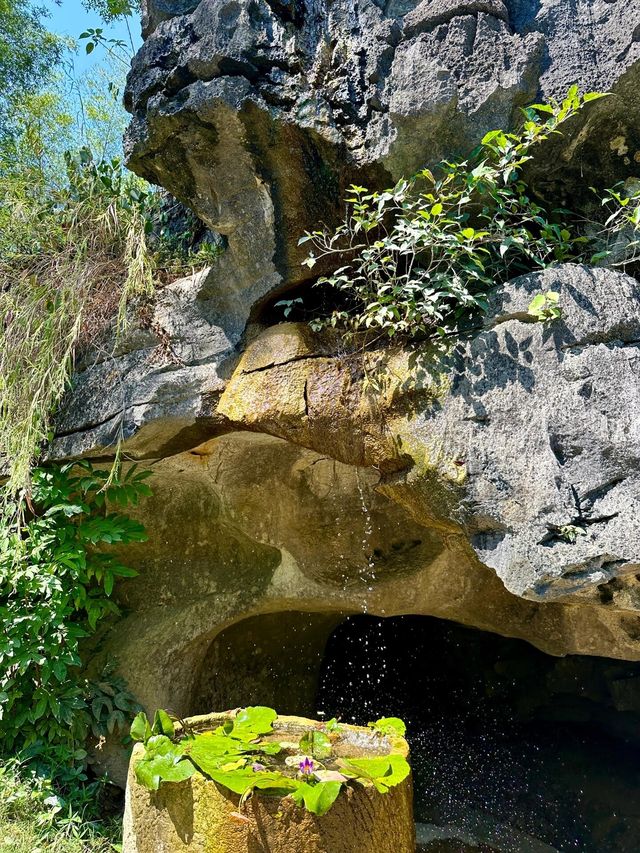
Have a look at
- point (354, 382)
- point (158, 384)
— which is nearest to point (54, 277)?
point (158, 384)

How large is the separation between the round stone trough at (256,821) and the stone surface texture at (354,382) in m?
0.89

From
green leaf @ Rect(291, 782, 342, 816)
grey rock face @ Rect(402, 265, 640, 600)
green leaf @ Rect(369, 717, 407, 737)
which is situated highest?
grey rock face @ Rect(402, 265, 640, 600)

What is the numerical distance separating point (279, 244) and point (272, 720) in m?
2.04

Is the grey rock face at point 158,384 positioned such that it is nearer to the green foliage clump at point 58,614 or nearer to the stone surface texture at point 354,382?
the stone surface texture at point 354,382

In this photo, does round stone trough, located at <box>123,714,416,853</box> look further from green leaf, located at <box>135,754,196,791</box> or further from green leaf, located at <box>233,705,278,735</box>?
green leaf, located at <box>233,705,278,735</box>

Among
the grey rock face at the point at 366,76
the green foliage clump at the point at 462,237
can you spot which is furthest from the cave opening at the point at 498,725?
the grey rock face at the point at 366,76

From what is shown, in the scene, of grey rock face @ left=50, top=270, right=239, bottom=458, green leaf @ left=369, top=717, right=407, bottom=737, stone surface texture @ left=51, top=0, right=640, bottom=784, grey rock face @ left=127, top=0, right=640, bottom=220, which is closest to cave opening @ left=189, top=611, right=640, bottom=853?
stone surface texture @ left=51, top=0, right=640, bottom=784

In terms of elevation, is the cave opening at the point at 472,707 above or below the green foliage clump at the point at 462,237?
below

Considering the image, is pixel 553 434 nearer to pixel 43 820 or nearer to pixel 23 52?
pixel 43 820

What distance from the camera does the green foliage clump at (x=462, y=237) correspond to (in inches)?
116

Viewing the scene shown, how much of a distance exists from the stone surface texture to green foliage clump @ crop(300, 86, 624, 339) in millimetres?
108

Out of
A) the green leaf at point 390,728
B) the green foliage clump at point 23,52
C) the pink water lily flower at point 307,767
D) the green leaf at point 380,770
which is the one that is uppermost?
the green foliage clump at point 23,52

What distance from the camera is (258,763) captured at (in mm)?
2277

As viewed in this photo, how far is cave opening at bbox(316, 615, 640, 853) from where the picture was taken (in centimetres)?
439
